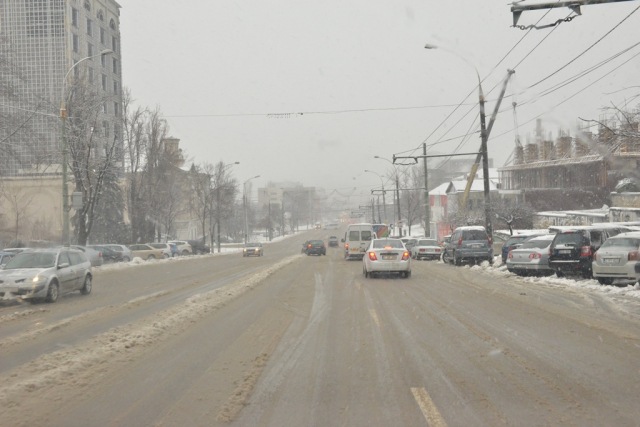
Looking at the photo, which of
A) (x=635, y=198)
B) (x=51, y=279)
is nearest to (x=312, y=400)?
(x=51, y=279)

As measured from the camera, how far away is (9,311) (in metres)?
13.7

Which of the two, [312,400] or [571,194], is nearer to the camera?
[312,400]

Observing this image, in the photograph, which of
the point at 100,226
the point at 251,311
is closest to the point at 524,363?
the point at 251,311

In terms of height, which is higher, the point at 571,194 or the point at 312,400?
the point at 571,194

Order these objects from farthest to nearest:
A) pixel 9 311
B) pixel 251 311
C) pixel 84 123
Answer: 1. pixel 84 123
2. pixel 9 311
3. pixel 251 311

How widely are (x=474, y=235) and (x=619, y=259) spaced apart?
1313 centimetres

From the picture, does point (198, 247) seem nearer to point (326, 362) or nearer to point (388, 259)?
point (388, 259)

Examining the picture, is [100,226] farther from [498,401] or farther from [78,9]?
[498,401]

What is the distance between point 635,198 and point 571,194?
14087mm

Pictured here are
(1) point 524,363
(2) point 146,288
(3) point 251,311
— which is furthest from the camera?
(2) point 146,288

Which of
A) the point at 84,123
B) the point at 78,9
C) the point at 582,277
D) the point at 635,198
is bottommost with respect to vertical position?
the point at 582,277

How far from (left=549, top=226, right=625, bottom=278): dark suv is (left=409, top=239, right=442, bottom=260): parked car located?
1969 cm

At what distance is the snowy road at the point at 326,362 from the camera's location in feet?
18.3

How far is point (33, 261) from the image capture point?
624 inches
